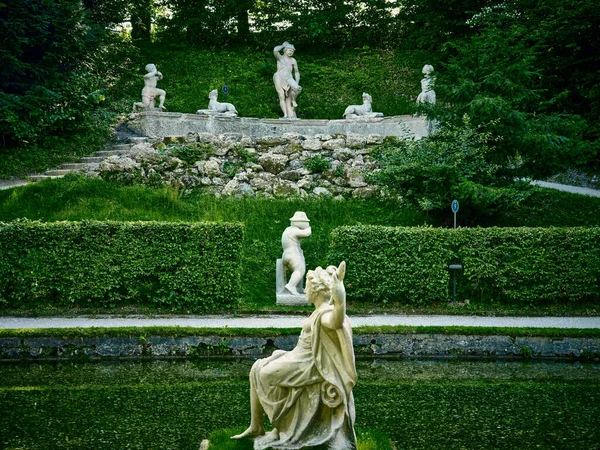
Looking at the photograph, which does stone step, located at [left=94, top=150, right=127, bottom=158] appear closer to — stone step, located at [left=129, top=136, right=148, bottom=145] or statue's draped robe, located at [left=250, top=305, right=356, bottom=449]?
stone step, located at [left=129, top=136, right=148, bottom=145]

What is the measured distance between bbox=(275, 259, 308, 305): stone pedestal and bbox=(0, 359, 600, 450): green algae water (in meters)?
3.03

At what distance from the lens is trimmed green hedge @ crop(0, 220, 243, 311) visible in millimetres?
15117

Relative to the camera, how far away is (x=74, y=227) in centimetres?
1523

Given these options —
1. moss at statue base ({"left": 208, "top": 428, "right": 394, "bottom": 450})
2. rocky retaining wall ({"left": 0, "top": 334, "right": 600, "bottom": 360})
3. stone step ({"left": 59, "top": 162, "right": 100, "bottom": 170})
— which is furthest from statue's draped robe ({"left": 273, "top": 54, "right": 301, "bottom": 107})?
moss at statue base ({"left": 208, "top": 428, "right": 394, "bottom": 450})

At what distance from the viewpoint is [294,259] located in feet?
49.6

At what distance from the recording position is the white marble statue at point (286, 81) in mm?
27422

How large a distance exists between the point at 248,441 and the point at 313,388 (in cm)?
108

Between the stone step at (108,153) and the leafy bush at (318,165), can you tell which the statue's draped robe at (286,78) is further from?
the stone step at (108,153)

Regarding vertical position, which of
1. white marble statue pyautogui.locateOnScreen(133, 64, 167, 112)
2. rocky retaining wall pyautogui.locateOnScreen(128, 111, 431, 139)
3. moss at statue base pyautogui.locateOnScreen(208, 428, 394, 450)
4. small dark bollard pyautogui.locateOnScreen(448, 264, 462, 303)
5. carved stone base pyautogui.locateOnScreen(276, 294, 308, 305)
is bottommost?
moss at statue base pyautogui.locateOnScreen(208, 428, 394, 450)

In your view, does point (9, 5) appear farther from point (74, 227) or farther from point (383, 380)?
point (383, 380)

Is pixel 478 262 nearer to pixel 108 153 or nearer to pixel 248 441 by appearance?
pixel 248 441

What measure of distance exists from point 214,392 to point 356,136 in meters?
14.7

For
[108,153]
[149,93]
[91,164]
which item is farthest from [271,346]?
[149,93]

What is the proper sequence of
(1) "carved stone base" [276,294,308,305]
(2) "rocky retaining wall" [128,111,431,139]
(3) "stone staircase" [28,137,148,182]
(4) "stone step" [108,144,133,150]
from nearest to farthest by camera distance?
(1) "carved stone base" [276,294,308,305], (3) "stone staircase" [28,137,148,182], (4) "stone step" [108,144,133,150], (2) "rocky retaining wall" [128,111,431,139]
